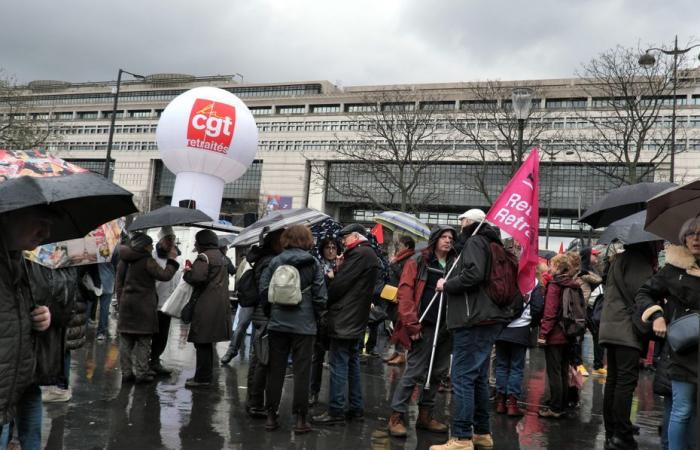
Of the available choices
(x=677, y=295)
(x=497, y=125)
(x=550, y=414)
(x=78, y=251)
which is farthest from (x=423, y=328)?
(x=497, y=125)

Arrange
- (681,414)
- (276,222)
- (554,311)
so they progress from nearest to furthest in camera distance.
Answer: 1. (681,414)
2. (276,222)
3. (554,311)

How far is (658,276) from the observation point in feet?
15.6

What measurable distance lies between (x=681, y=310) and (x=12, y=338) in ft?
13.9

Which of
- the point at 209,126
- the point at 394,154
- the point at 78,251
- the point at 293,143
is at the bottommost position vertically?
the point at 78,251

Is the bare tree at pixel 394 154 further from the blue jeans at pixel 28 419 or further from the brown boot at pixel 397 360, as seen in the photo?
the blue jeans at pixel 28 419

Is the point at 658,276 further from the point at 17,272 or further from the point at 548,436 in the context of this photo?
the point at 17,272

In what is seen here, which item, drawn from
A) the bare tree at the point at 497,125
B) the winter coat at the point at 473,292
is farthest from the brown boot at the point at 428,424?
the bare tree at the point at 497,125

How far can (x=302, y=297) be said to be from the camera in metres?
5.90

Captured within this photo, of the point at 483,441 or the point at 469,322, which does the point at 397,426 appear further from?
the point at 469,322

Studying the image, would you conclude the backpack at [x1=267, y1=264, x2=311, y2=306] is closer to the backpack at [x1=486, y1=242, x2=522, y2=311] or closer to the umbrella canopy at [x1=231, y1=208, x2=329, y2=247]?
the umbrella canopy at [x1=231, y1=208, x2=329, y2=247]

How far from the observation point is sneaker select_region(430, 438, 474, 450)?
17.5 feet

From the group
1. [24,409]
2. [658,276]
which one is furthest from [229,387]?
[658,276]

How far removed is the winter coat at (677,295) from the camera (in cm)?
441

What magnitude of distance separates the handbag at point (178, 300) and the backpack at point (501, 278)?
3911 mm
